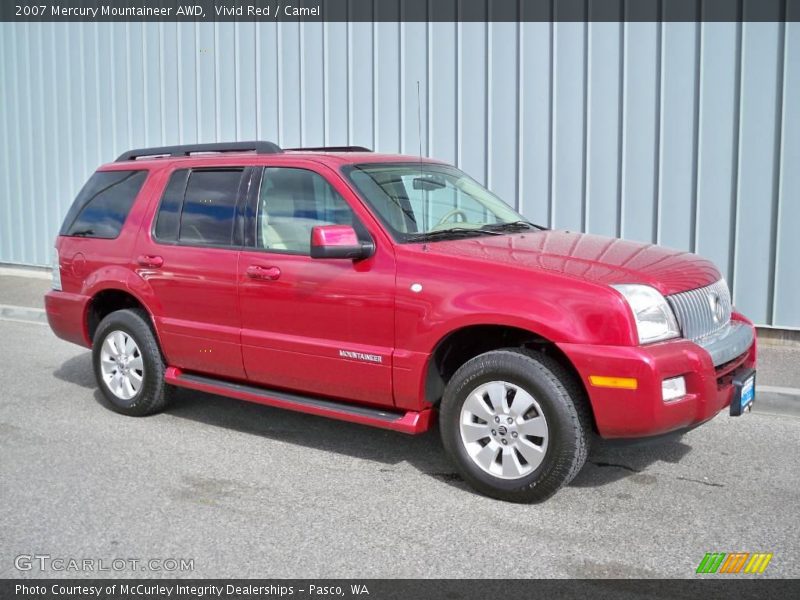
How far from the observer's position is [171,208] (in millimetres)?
6180

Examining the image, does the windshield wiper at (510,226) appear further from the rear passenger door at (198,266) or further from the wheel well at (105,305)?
the wheel well at (105,305)

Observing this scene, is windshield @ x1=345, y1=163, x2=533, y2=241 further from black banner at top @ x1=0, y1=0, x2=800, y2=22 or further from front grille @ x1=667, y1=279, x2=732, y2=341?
black banner at top @ x1=0, y1=0, x2=800, y2=22

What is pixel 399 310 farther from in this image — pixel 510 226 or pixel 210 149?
pixel 210 149

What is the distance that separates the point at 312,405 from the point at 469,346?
1.03m

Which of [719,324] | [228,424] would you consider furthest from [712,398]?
[228,424]

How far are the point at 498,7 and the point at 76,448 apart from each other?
609cm

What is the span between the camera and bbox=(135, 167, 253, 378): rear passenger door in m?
5.71

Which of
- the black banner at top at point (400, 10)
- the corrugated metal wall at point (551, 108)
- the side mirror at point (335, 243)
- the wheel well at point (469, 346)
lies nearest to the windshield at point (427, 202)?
the side mirror at point (335, 243)

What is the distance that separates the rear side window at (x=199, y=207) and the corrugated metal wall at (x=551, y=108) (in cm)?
409

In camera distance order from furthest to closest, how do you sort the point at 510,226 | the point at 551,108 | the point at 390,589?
the point at 551,108 < the point at 510,226 < the point at 390,589

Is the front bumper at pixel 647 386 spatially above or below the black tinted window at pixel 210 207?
below

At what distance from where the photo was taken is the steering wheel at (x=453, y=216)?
5390mm

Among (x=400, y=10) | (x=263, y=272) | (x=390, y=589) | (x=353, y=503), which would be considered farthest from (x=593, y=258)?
(x=400, y=10)

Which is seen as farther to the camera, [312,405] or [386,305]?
[312,405]
